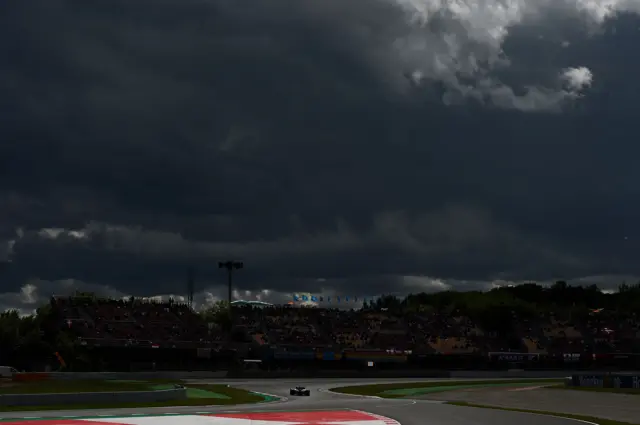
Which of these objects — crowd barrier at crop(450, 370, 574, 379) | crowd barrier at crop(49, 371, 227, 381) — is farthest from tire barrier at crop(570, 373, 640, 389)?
crowd barrier at crop(49, 371, 227, 381)

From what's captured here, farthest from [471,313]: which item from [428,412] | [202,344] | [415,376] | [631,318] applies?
[428,412]

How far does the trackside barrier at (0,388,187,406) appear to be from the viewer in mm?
43938

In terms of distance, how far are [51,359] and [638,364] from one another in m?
87.1

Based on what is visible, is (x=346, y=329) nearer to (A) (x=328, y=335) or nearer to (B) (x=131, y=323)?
(A) (x=328, y=335)

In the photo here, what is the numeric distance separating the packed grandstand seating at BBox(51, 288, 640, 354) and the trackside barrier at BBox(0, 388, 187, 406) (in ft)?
168

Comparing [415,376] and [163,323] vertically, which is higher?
[163,323]

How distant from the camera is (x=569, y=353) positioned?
12581 cm

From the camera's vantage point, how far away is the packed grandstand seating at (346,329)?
10431cm

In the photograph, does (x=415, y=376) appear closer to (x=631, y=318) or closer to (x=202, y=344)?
(x=202, y=344)

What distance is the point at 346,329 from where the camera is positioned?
A: 402 feet

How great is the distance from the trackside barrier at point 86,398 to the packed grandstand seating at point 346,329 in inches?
2011

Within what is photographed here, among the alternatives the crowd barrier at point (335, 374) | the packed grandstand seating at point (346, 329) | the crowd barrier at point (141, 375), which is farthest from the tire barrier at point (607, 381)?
the crowd barrier at point (141, 375)

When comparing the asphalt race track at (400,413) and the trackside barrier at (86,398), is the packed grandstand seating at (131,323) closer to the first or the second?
the trackside barrier at (86,398)

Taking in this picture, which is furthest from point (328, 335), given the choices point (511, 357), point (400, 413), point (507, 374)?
point (400, 413)
